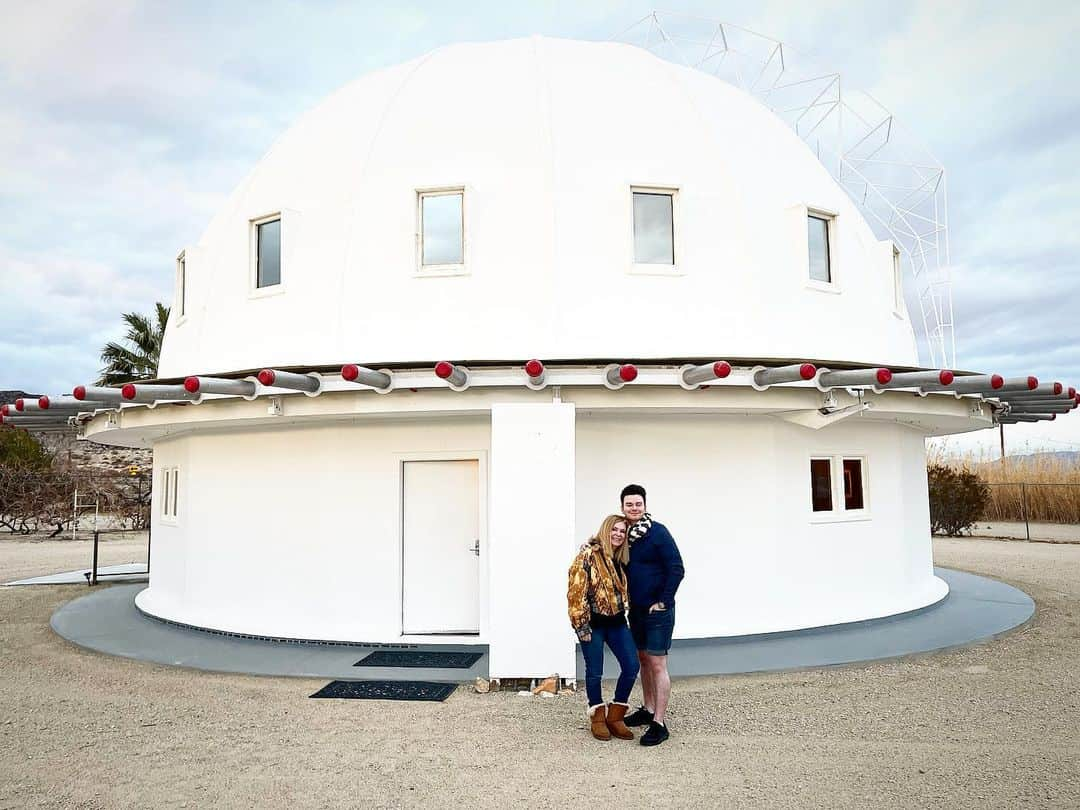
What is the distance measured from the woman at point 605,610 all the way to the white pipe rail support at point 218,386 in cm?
389

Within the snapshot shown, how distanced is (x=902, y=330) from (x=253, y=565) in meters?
9.59

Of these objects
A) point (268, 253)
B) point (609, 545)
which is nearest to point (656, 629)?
point (609, 545)

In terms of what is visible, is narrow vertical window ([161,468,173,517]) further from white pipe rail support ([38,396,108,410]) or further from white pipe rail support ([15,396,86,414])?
white pipe rail support ([38,396,108,410])

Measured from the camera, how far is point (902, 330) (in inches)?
462

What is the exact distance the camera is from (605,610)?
18.9ft

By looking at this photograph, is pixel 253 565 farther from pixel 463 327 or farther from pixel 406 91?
pixel 406 91

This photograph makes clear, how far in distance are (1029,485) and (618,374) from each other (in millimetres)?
25601

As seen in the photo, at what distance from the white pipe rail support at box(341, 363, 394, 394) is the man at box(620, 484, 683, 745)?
2.78 metres

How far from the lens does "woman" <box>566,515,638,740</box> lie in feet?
18.9

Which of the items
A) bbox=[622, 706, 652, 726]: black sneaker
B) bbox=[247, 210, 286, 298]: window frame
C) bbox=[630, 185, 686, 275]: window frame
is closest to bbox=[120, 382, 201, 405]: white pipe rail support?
bbox=[247, 210, 286, 298]: window frame

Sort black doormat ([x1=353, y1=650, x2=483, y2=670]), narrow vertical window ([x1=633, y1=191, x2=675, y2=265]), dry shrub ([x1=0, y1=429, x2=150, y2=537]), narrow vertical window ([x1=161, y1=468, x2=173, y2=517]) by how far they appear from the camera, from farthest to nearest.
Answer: dry shrub ([x1=0, y1=429, x2=150, y2=537]) < narrow vertical window ([x1=161, y1=468, x2=173, y2=517]) < narrow vertical window ([x1=633, y1=191, x2=675, y2=265]) < black doormat ([x1=353, y1=650, x2=483, y2=670])

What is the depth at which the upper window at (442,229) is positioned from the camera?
9320mm

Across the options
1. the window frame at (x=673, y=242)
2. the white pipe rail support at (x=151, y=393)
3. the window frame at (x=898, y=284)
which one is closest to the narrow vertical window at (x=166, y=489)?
the white pipe rail support at (x=151, y=393)

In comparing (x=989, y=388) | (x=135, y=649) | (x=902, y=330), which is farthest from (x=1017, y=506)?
(x=135, y=649)
